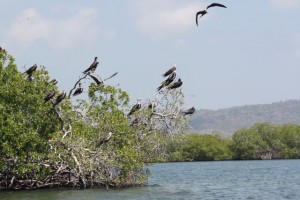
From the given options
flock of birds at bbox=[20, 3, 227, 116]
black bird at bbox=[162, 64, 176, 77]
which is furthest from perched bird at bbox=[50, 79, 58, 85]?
black bird at bbox=[162, 64, 176, 77]

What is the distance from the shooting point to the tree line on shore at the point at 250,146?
267ft

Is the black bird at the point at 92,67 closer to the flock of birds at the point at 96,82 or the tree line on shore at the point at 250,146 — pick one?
the flock of birds at the point at 96,82

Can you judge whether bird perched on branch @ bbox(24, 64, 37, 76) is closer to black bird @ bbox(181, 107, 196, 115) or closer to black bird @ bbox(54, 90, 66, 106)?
black bird @ bbox(54, 90, 66, 106)

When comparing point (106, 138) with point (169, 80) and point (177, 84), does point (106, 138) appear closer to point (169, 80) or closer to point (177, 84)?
point (169, 80)

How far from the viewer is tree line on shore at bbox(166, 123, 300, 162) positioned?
267 feet

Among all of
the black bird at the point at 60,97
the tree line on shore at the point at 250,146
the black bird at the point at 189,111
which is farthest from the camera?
the tree line on shore at the point at 250,146

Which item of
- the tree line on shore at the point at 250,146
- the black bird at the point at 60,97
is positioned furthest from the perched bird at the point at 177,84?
the tree line on shore at the point at 250,146

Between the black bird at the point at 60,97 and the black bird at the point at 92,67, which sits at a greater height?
the black bird at the point at 92,67

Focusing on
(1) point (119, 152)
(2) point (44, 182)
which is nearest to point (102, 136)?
(1) point (119, 152)

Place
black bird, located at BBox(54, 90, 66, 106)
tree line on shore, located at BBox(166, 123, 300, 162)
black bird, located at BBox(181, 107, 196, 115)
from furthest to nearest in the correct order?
tree line on shore, located at BBox(166, 123, 300, 162), black bird, located at BBox(181, 107, 196, 115), black bird, located at BBox(54, 90, 66, 106)

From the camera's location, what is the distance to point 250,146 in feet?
267

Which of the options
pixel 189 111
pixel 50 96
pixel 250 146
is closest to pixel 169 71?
pixel 189 111

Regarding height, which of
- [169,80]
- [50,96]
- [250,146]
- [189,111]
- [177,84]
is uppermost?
[250,146]

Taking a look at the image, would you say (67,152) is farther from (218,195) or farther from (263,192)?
(263,192)
